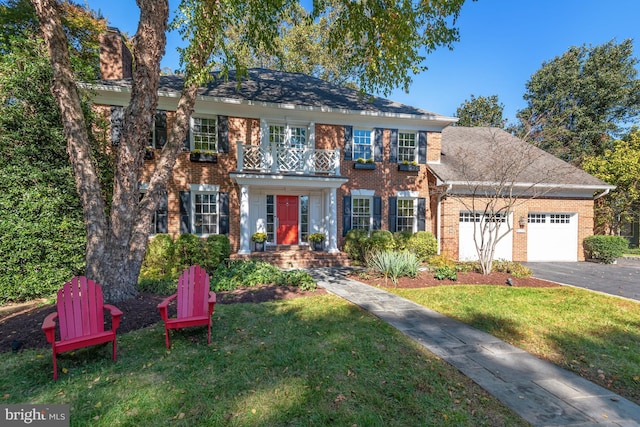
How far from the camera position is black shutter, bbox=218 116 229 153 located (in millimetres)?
11117

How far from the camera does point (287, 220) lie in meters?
12.2

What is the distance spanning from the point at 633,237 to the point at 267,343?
27809 millimetres

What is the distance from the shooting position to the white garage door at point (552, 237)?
42.7 ft

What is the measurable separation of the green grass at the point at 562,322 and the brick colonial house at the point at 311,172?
17.4 ft

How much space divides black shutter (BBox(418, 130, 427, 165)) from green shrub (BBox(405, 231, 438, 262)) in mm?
3361

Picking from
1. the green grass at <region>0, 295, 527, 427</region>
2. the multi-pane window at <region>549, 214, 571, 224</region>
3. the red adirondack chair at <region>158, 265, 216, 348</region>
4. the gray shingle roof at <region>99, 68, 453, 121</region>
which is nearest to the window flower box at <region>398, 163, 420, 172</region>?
the gray shingle roof at <region>99, 68, 453, 121</region>

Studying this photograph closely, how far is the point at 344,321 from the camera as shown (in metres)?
4.97

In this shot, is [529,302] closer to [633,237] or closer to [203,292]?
[203,292]

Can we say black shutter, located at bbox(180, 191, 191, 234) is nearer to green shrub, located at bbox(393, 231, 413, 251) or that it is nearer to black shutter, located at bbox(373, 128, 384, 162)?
black shutter, located at bbox(373, 128, 384, 162)

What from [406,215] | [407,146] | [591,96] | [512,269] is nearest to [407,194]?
[406,215]

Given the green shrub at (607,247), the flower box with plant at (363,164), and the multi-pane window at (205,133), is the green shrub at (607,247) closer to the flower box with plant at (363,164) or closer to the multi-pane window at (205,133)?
the flower box with plant at (363,164)

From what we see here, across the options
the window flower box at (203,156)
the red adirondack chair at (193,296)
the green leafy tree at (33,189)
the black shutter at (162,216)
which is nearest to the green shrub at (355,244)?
the window flower box at (203,156)

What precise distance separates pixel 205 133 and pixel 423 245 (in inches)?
382

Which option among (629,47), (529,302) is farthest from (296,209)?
(629,47)
